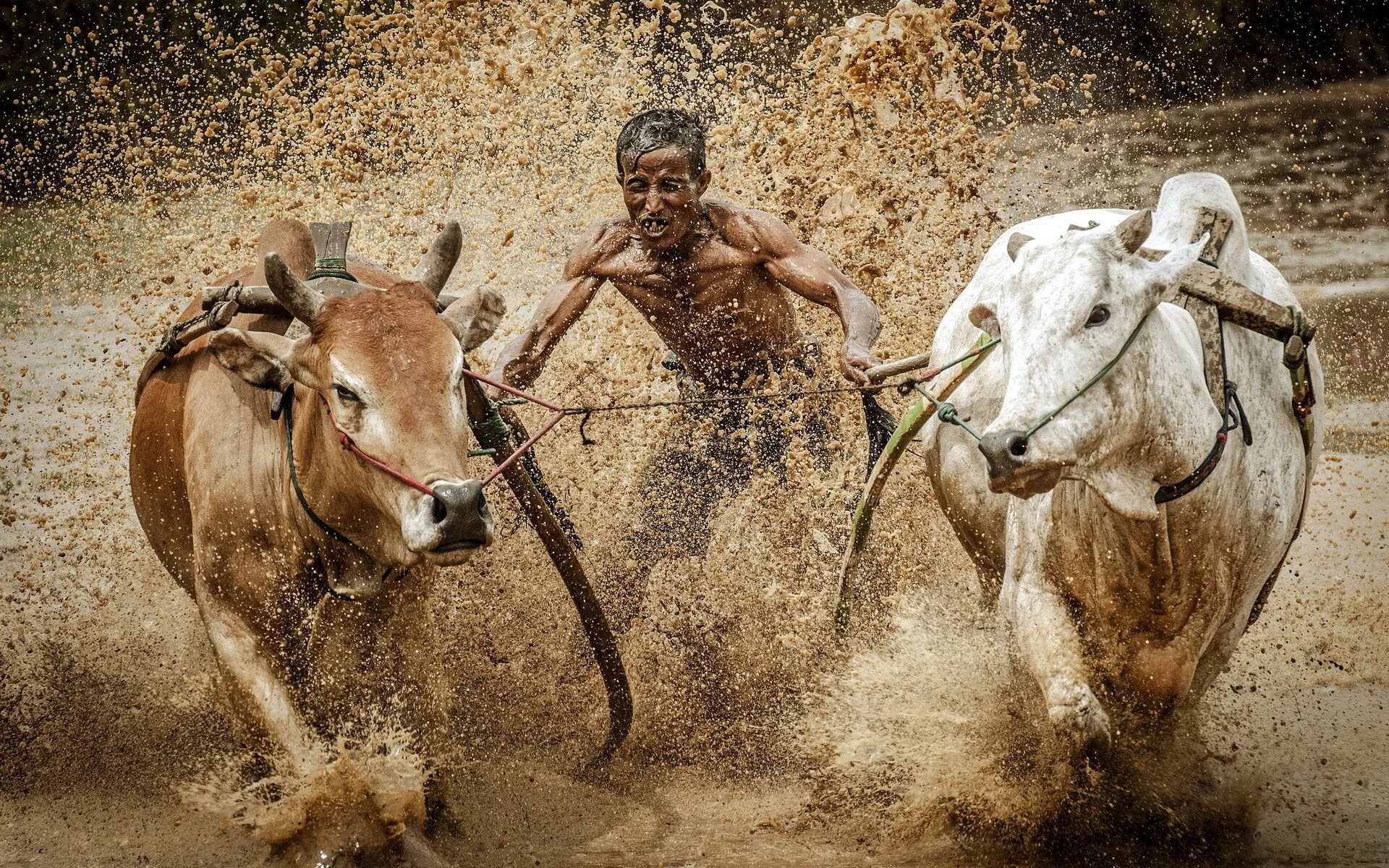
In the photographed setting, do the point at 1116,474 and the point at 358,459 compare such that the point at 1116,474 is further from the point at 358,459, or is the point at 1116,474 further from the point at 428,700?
the point at 428,700

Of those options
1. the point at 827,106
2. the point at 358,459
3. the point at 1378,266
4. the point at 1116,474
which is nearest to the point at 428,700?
the point at 358,459

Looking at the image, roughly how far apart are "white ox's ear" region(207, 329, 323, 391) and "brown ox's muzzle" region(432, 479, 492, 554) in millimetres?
485

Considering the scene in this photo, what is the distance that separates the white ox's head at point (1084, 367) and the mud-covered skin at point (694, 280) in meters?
1.33

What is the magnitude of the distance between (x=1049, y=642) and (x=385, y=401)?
1574 millimetres

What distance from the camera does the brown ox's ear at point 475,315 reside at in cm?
346

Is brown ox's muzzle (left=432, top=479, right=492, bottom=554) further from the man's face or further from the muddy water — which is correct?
the man's face

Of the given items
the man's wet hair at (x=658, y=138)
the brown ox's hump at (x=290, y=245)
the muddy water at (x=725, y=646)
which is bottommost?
the muddy water at (x=725, y=646)

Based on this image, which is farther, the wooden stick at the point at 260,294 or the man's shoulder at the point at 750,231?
the man's shoulder at the point at 750,231

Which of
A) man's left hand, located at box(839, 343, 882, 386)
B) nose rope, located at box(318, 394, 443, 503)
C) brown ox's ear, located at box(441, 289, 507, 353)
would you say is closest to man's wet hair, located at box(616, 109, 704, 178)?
man's left hand, located at box(839, 343, 882, 386)

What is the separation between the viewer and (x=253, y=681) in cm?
354

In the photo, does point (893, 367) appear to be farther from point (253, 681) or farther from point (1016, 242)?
point (253, 681)

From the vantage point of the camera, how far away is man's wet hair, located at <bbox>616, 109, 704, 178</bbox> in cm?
443

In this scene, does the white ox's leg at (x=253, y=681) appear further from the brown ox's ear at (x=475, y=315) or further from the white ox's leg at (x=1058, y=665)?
the white ox's leg at (x=1058, y=665)

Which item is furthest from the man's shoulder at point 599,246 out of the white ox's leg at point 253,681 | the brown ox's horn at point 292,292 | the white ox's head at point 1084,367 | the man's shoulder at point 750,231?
the white ox's head at point 1084,367
